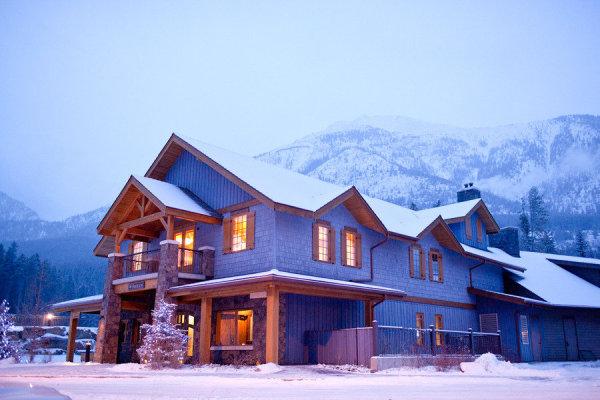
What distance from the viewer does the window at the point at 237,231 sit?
2188 centimetres

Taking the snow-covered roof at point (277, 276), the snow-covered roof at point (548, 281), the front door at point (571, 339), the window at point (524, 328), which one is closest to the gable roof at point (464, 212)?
the snow-covered roof at point (548, 281)

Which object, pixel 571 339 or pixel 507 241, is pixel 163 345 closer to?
pixel 571 339

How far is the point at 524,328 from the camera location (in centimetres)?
3042

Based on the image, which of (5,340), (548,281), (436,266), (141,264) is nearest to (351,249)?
(436,266)

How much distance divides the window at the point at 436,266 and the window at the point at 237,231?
37.3 feet

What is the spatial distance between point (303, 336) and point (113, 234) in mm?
10874

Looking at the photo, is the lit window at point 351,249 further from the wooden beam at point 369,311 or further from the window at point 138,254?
the window at point 138,254

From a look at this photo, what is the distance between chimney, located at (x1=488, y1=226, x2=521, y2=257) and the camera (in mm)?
37312

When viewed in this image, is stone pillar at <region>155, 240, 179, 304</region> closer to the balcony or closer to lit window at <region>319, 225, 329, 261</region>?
the balcony

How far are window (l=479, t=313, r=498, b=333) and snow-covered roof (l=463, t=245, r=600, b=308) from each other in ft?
8.64

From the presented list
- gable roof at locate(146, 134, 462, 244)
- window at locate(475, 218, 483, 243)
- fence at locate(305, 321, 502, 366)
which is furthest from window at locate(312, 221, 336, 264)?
window at locate(475, 218, 483, 243)

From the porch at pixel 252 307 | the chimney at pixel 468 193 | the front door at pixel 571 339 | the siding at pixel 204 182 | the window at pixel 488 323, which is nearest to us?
the porch at pixel 252 307

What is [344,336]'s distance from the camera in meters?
20.2

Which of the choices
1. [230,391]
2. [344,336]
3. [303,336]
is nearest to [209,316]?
[303,336]
